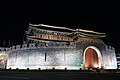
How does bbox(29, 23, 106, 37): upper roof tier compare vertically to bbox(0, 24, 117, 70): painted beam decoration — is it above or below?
above

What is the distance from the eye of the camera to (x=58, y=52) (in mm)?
33188

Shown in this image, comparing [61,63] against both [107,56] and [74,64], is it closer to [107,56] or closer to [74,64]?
[74,64]

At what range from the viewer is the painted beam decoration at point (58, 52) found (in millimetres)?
32906

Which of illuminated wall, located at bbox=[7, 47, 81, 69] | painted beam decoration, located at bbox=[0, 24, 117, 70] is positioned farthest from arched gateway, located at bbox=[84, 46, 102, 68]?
illuminated wall, located at bbox=[7, 47, 81, 69]

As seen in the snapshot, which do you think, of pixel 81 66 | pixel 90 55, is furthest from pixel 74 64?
pixel 90 55

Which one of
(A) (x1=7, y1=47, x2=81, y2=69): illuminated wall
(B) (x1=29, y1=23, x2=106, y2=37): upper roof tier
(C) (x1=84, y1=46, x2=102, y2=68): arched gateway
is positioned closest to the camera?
(A) (x1=7, y1=47, x2=81, y2=69): illuminated wall

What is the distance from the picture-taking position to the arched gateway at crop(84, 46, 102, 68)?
36031 mm

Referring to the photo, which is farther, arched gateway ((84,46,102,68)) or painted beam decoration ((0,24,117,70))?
arched gateway ((84,46,102,68))

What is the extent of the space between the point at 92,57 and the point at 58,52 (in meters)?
9.00

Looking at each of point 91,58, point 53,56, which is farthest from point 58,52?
point 91,58

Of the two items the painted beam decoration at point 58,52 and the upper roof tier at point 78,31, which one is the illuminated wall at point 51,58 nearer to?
the painted beam decoration at point 58,52

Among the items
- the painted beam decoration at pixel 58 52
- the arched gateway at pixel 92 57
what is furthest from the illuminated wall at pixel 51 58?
the arched gateway at pixel 92 57

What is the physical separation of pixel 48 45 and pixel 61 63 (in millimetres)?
4582

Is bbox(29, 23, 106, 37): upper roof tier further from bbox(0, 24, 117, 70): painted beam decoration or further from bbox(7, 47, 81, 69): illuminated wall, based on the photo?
bbox(7, 47, 81, 69): illuminated wall
